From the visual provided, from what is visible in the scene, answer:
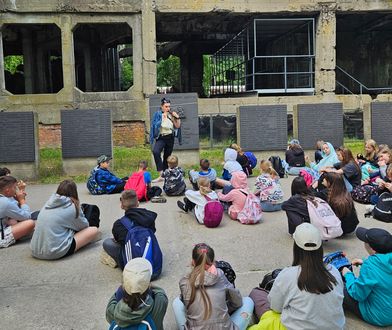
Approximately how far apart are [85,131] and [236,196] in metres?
6.41

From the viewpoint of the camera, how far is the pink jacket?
7.83 m

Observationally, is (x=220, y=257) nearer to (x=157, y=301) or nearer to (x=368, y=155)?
(x=157, y=301)

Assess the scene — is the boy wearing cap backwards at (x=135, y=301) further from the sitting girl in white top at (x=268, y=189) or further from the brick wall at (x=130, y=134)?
the brick wall at (x=130, y=134)

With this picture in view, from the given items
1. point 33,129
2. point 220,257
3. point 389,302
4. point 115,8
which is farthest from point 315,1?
point 389,302

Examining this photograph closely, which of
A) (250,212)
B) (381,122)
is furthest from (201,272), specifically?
(381,122)

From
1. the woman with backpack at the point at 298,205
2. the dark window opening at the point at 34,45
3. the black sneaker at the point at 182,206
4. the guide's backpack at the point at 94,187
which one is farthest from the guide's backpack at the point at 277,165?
the dark window opening at the point at 34,45

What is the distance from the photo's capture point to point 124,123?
1905 cm

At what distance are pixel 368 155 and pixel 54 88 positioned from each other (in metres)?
26.1

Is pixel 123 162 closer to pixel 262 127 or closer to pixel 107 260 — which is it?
pixel 262 127

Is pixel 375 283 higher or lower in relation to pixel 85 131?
lower

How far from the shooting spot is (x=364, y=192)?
29.2 feet

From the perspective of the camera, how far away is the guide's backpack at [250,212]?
7699mm

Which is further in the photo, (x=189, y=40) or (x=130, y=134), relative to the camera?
(x=189, y=40)

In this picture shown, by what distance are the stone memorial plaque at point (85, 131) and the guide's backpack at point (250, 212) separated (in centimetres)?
623
